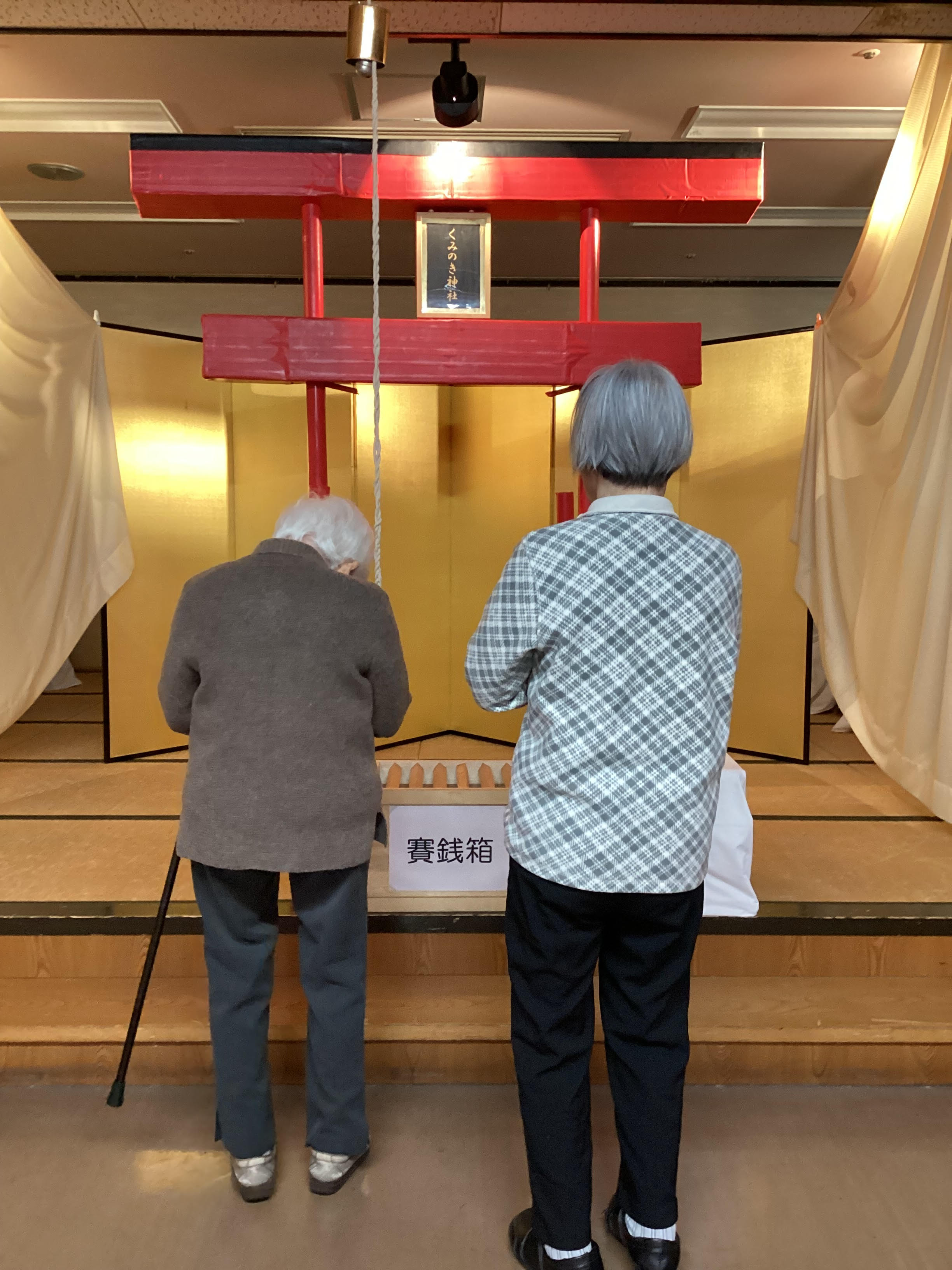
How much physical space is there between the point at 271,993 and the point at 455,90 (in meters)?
2.33

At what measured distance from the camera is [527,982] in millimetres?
1367

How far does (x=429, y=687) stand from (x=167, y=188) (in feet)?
8.34

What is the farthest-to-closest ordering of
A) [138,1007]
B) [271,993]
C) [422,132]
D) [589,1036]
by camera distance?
[422,132] < [138,1007] < [271,993] < [589,1036]

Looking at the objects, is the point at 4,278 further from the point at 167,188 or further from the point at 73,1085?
the point at 73,1085

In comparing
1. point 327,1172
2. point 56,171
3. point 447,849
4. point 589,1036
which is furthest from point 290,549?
point 56,171

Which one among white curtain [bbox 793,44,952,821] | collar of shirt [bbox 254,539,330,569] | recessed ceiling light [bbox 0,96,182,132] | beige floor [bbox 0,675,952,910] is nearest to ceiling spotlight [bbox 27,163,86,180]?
recessed ceiling light [bbox 0,96,182,132]

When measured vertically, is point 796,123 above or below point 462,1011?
above

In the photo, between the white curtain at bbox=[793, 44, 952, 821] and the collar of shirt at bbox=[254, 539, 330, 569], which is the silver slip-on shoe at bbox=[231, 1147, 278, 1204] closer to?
the collar of shirt at bbox=[254, 539, 330, 569]

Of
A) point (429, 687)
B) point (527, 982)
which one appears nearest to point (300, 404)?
point (429, 687)

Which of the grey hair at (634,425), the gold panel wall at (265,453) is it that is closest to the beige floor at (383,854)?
the gold panel wall at (265,453)

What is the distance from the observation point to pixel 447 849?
2230 mm

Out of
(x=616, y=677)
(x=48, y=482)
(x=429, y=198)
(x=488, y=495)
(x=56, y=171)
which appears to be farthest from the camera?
(x=488, y=495)

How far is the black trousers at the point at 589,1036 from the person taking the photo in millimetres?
1338

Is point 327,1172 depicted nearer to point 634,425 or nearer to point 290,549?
point 290,549
